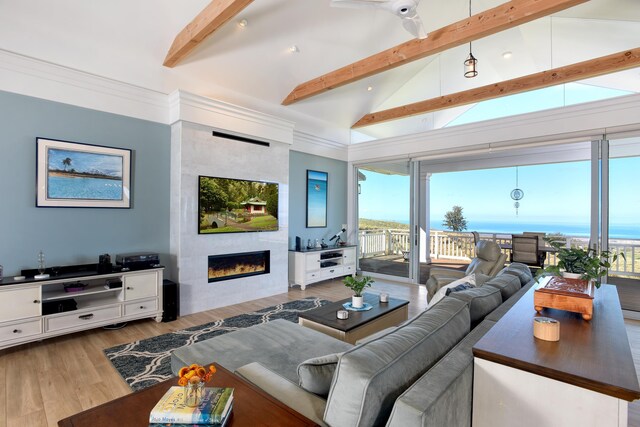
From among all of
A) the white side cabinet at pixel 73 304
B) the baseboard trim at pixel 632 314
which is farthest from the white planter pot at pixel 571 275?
the white side cabinet at pixel 73 304

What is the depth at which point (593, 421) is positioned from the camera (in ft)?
3.48

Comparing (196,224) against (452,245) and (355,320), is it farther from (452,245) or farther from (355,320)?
(452,245)

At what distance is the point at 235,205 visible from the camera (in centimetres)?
470

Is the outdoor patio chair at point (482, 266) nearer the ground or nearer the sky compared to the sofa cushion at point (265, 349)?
nearer the sky

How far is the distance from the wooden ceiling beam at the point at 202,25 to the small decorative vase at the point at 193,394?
307 cm

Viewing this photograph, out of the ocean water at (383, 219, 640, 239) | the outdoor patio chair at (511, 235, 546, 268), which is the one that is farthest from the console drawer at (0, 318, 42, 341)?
the outdoor patio chair at (511, 235, 546, 268)

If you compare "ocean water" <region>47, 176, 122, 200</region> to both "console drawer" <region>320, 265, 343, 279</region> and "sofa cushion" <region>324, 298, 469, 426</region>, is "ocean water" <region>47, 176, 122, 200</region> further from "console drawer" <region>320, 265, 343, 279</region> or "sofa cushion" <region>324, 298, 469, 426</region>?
"sofa cushion" <region>324, 298, 469, 426</region>

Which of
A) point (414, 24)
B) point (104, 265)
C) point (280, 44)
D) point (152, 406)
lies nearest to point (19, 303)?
point (104, 265)

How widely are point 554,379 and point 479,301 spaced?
2.68ft

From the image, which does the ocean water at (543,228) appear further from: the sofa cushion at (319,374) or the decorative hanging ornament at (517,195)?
the sofa cushion at (319,374)

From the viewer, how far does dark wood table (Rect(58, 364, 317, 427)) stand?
1.08m

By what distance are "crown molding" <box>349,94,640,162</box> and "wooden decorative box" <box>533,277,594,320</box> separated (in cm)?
381

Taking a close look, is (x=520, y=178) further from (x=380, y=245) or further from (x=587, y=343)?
(x=587, y=343)

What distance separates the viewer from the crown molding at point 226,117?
13.4 ft
